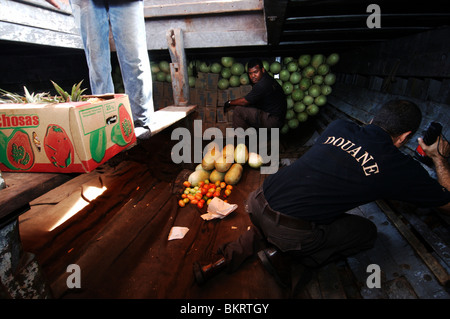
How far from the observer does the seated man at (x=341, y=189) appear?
1.89 m

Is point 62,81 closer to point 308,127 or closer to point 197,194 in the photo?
point 197,194

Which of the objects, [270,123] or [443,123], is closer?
[443,123]

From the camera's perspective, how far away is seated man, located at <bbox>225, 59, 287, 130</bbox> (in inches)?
218

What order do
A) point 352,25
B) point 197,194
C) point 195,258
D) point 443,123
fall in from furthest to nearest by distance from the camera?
1. point 197,194
2. point 352,25
3. point 195,258
4. point 443,123

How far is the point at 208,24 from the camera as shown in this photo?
4.52m

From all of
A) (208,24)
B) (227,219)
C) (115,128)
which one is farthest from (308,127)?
(115,128)

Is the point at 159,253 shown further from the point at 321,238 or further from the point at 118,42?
the point at 118,42

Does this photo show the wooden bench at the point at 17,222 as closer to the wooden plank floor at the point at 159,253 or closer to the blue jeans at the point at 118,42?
the wooden plank floor at the point at 159,253

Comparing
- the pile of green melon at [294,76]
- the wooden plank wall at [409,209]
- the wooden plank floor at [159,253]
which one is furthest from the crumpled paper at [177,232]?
the pile of green melon at [294,76]

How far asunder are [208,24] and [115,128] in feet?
11.7

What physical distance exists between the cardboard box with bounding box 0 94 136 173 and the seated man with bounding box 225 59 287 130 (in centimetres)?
434

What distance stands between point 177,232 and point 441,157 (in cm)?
335

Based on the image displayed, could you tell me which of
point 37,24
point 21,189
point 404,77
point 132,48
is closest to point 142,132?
point 132,48

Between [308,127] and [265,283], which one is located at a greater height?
[308,127]
